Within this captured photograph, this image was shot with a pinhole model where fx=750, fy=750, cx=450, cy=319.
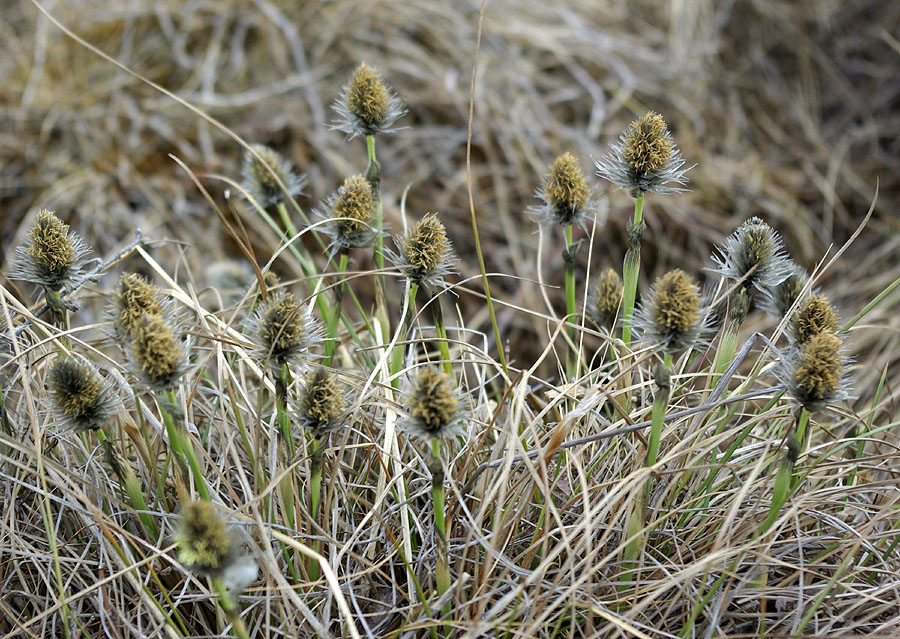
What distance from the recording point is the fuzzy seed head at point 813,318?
1.00m

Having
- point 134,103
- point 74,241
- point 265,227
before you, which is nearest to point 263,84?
point 134,103

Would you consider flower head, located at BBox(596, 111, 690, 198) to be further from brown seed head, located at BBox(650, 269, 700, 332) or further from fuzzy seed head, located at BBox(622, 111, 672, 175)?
brown seed head, located at BBox(650, 269, 700, 332)

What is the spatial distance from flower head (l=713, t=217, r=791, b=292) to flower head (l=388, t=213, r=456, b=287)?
0.40 metres

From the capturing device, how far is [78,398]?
927 mm

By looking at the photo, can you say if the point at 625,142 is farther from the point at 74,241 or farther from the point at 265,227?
the point at 265,227

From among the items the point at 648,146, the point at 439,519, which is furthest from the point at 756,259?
the point at 439,519

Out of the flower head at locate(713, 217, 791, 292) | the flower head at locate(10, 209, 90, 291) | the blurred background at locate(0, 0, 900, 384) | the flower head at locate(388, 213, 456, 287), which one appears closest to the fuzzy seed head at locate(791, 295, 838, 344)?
the flower head at locate(713, 217, 791, 292)

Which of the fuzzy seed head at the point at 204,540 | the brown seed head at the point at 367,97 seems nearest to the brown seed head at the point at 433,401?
the fuzzy seed head at the point at 204,540

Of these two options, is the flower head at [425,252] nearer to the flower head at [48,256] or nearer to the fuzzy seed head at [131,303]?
the fuzzy seed head at [131,303]

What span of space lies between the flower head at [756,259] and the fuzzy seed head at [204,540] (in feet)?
2.46

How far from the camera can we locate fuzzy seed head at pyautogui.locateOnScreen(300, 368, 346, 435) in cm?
93

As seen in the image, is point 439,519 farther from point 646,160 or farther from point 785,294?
point 785,294

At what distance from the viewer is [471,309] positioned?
2678 mm

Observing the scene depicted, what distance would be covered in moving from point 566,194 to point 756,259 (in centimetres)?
31
